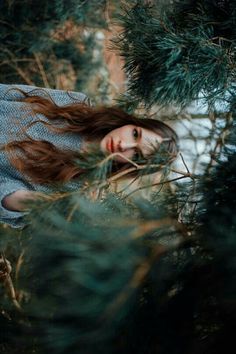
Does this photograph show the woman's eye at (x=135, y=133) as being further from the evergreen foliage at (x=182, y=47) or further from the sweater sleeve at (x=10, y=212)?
the sweater sleeve at (x=10, y=212)

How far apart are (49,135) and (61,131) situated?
0.11 feet

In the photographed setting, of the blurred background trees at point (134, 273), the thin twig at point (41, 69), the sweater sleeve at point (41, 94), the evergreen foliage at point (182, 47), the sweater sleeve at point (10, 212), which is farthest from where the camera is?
the thin twig at point (41, 69)

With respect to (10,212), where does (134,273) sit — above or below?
above

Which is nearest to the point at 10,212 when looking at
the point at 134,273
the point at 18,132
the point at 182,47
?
the point at 18,132

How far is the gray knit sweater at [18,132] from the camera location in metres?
1.12

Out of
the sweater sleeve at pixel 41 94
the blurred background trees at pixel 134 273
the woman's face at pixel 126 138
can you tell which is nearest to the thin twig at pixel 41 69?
→ the sweater sleeve at pixel 41 94

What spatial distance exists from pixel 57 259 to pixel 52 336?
0.07 m

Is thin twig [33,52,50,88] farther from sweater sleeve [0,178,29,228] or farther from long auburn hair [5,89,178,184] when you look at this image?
sweater sleeve [0,178,29,228]

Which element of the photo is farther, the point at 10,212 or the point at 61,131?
the point at 61,131

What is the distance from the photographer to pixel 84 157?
0.74m

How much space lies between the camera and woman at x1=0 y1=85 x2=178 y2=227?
1114 millimetres

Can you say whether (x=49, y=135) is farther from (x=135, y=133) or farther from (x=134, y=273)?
(x=134, y=273)

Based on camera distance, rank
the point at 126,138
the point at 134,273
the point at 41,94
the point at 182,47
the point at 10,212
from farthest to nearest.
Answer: the point at 41,94
the point at 126,138
the point at 10,212
the point at 182,47
the point at 134,273

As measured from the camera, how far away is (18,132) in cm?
124
